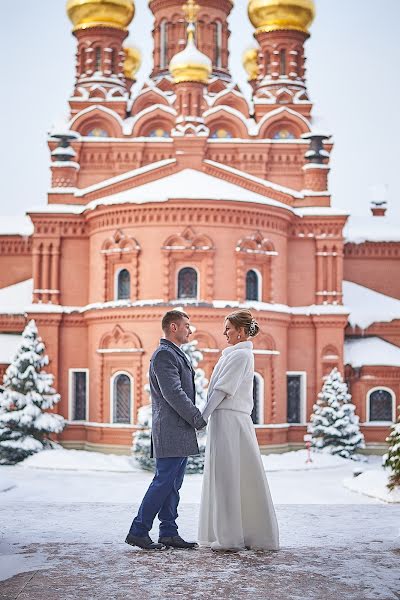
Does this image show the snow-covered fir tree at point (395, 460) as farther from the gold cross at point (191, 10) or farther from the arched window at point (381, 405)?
the gold cross at point (191, 10)

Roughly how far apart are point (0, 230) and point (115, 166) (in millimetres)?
3797

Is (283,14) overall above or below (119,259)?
above

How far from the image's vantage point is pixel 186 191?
910 inches

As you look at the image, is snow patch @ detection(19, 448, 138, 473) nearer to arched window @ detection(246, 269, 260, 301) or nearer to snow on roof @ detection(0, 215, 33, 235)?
arched window @ detection(246, 269, 260, 301)

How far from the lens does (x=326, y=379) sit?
24.4 metres

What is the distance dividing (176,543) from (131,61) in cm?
3040

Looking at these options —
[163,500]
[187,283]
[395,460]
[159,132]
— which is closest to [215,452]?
[163,500]

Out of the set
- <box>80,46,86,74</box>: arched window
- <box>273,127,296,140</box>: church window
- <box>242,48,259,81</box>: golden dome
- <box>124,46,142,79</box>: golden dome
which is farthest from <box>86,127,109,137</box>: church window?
<box>242,48,259,81</box>: golden dome

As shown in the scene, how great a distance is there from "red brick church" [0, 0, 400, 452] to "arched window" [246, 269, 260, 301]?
0.04 metres

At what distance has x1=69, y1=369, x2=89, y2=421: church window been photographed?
2459cm

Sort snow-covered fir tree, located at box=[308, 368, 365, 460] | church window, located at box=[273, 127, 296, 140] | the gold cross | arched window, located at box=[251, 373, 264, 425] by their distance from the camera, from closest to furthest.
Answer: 1. snow-covered fir tree, located at box=[308, 368, 365, 460]
2. arched window, located at box=[251, 373, 264, 425]
3. church window, located at box=[273, 127, 296, 140]
4. the gold cross

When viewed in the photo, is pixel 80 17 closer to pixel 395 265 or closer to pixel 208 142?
pixel 208 142

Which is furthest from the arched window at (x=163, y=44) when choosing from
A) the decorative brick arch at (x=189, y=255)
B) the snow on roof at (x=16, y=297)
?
the decorative brick arch at (x=189, y=255)

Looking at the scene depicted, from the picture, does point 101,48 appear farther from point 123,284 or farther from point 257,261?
point 257,261
